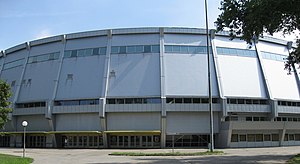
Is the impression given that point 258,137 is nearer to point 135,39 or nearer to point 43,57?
point 135,39

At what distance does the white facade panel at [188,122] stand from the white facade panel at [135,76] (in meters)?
4.08

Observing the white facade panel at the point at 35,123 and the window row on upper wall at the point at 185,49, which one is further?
the white facade panel at the point at 35,123

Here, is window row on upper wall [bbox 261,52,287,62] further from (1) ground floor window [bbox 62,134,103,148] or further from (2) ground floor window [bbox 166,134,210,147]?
(1) ground floor window [bbox 62,134,103,148]

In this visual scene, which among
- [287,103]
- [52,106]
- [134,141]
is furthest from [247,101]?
[52,106]

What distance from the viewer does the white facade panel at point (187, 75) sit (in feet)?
146

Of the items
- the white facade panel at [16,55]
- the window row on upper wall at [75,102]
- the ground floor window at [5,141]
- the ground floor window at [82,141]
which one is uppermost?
the white facade panel at [16,55]

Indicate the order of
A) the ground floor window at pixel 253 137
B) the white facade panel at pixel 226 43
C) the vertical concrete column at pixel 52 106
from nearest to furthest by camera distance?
1. the ground floor window at pixel 253 137
2. the vertical concrete column at pixel 52 106
3. the white facade panel at pixel 226 43

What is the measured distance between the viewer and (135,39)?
48188mm

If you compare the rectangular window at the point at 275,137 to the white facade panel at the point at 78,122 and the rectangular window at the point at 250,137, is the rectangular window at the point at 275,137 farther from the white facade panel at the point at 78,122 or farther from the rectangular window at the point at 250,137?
the white facade panel at the point at 78,122

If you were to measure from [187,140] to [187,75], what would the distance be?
9022mm

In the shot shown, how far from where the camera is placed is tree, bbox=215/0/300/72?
52.4ft

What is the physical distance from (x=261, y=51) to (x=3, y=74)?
44.2m

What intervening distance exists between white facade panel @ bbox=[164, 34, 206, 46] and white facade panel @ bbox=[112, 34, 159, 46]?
1.77 m

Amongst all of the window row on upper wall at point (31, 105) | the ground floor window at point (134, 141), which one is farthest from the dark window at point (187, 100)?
the window row on upper wall at point (31, 105)
